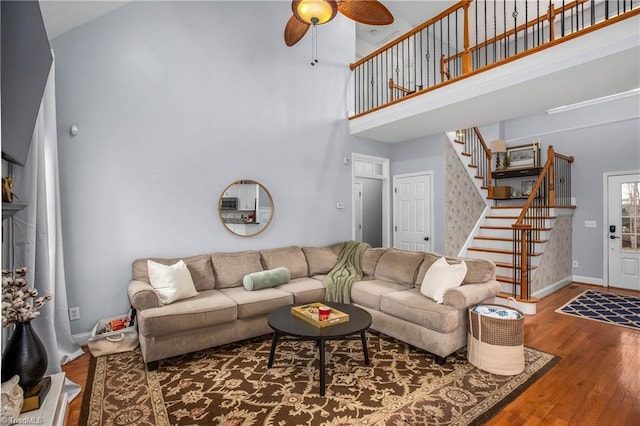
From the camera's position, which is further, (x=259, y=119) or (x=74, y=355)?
(x=259, y=119)

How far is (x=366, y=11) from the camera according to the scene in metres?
2.57

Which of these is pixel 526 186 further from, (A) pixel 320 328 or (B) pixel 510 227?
(A) pixel 320 328

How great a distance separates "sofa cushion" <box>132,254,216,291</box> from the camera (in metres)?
3.41

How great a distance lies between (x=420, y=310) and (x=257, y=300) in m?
1.57

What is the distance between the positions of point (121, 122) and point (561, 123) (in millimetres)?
7260

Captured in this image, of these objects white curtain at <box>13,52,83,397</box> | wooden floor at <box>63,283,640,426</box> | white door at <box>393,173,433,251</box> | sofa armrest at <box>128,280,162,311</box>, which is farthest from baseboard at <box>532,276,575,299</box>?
white curtain at <box>13,52,83,397</box>

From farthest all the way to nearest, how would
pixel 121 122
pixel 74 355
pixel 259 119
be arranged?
pixel 259 119, pixel 121 122, pixel 74 355

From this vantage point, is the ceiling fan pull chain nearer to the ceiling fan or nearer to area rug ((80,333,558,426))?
the ceiling fan

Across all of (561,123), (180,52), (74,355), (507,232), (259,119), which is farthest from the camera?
(561,123)

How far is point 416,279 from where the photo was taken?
3654 millimetres

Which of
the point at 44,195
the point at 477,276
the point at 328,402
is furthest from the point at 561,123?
the point at 44,195

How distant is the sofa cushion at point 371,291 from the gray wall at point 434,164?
1.85 m

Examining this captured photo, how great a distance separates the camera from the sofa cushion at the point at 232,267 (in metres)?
3.75

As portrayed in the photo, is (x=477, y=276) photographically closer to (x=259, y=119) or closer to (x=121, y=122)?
(x=259, y=119)
